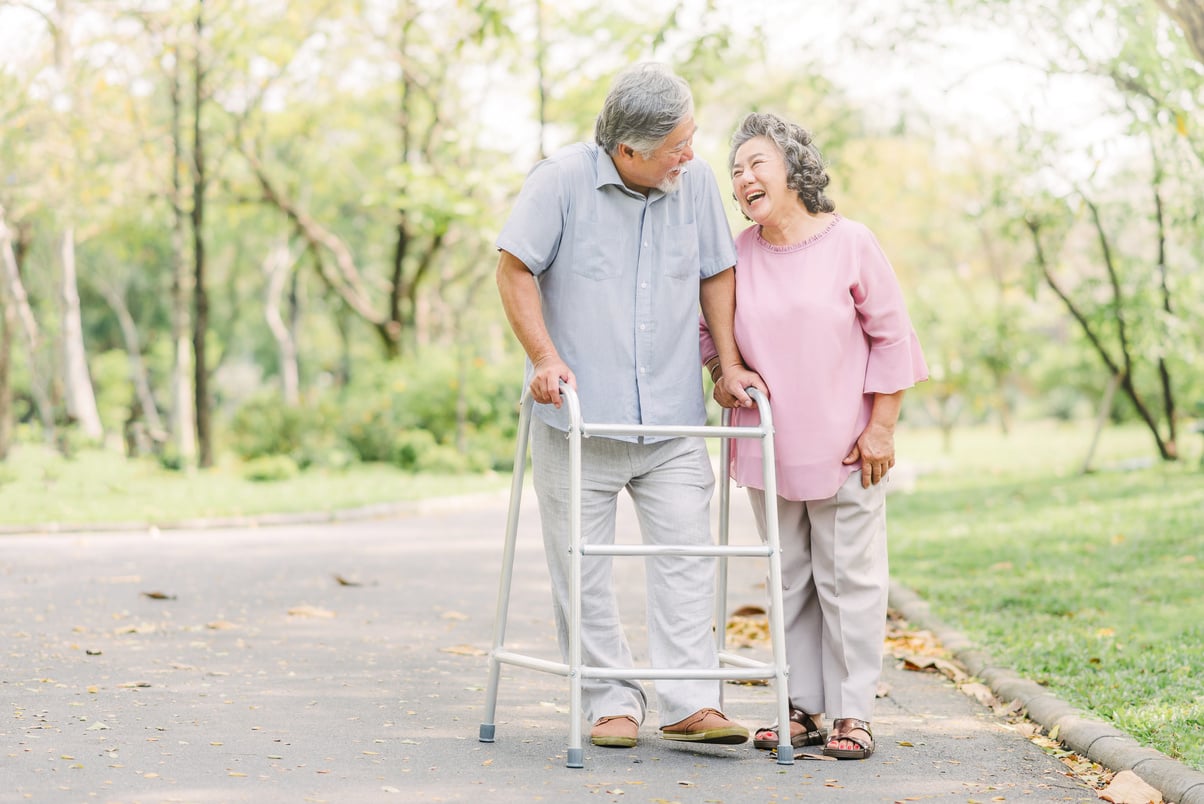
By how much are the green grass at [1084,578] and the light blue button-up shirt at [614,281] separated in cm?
199

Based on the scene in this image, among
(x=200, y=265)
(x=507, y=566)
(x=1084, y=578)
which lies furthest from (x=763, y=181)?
(x=200, y=265)

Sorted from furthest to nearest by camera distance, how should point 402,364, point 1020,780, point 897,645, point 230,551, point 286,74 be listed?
point 286,74, point 402,364, point 230,551, point 897,645, point 1020,780

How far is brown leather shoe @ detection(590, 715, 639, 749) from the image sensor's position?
4672mm

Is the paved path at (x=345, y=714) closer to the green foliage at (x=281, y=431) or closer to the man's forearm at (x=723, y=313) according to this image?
the man's forearm at (x=723, y=313)

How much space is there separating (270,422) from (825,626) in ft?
59.0

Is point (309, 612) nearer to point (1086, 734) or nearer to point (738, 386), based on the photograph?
point (738, 386)

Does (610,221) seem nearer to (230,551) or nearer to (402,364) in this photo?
(230,551)

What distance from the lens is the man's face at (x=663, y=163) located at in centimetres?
451

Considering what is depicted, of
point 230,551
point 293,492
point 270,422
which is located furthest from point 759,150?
point 270,422

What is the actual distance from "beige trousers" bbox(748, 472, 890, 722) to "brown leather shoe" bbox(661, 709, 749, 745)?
0.36 meters

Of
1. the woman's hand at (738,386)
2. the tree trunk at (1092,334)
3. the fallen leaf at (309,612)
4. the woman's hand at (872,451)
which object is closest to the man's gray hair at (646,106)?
the woman's hand at (738,386)

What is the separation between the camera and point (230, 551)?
432 inches

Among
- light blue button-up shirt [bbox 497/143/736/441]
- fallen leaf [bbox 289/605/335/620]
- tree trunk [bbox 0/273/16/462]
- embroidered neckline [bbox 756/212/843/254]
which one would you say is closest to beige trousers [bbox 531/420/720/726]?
light blue button-up shirt [bbox 497/143/736/441]

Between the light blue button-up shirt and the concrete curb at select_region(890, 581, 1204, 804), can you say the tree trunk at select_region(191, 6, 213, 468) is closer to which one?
the concrete curb at select_region(890, 581, 1204, 804)
